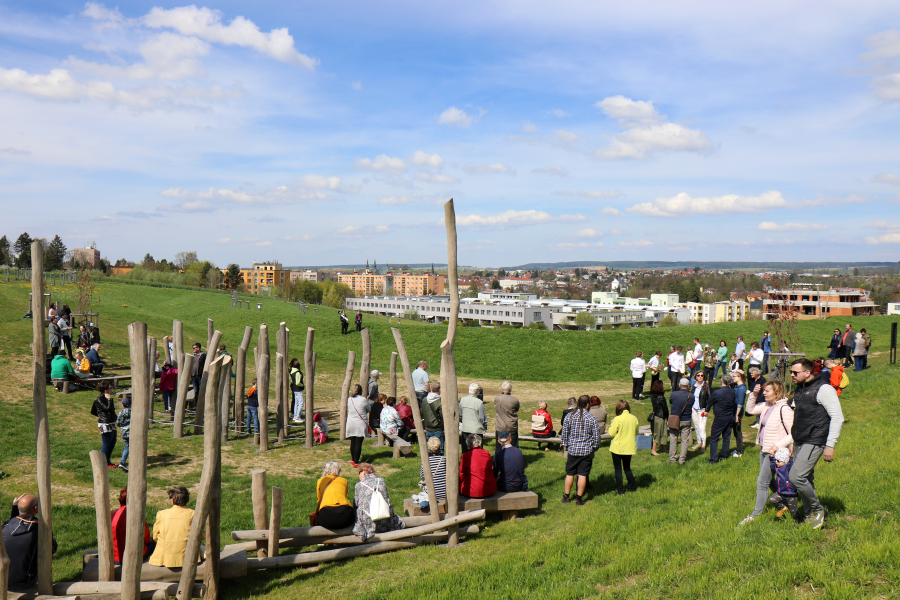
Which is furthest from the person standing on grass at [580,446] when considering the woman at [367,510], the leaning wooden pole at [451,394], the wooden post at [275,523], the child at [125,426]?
the child at [125,426]

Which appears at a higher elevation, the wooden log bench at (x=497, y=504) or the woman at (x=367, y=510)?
the woman at (x=367, y=510)

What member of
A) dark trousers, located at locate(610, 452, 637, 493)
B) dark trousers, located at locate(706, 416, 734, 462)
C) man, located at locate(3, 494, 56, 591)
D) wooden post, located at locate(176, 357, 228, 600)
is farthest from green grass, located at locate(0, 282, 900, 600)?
man, located at locate(3, 494, 56, 591)

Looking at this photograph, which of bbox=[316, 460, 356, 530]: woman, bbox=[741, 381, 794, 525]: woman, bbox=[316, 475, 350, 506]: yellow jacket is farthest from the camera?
bbox=[316, 475, 350, 506]: yellow jacket

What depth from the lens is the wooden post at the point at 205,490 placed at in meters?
5.93

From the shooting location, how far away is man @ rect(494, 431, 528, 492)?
876 cm

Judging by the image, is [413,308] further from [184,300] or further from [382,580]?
[382,580]

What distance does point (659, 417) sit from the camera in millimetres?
11828

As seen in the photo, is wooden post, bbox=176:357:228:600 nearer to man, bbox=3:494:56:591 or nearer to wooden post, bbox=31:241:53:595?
wooden post, bbox=31:241:53:595

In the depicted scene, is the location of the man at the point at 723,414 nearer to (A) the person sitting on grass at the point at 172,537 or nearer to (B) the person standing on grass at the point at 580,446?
(B) the person standing on grass at the point at 580,446

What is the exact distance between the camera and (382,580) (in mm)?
6277

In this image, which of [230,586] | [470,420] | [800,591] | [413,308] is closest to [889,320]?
[470,420]

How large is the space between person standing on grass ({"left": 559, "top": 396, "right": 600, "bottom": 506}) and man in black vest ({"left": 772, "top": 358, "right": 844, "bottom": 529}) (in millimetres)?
2912

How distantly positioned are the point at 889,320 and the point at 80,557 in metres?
47.4

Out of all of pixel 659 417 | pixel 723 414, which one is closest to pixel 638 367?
pixel 659 417
